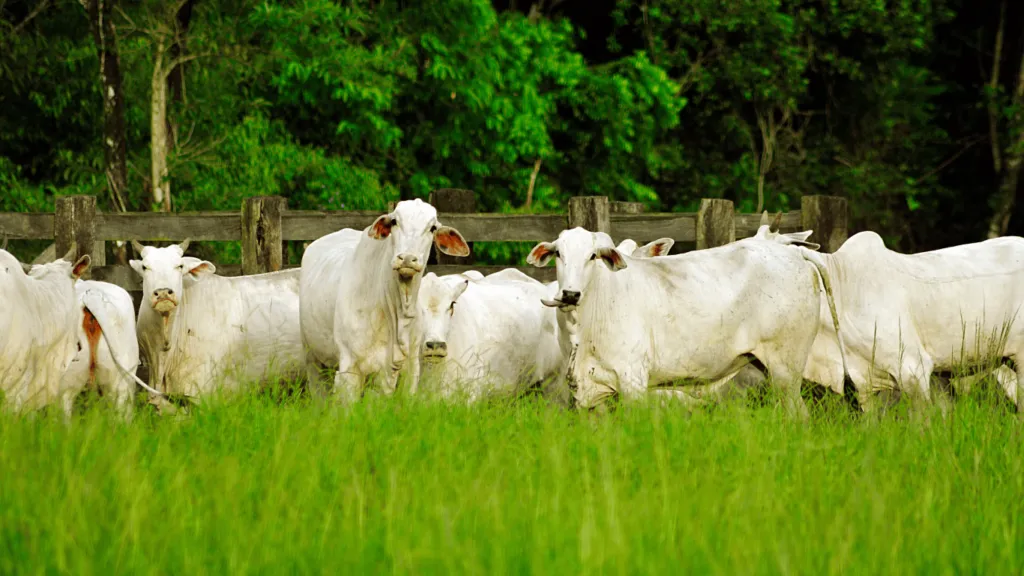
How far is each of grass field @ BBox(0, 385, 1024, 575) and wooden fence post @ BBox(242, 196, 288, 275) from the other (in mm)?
3701

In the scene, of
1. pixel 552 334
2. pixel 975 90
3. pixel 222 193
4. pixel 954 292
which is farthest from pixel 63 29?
pixel 975 90

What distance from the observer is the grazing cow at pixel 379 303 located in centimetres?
713

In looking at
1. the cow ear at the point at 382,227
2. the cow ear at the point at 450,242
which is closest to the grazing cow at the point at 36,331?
the cow ear at the point at 382,227

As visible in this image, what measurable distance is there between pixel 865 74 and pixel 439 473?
67.8 ft

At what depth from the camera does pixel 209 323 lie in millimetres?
8656

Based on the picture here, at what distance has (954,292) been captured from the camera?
27.3 ft

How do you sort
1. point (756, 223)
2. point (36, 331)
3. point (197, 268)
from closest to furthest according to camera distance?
1. point (36, 331)
2. point (197, 268)
3. point (756, 223)

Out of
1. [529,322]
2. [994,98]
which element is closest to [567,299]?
[529,322]

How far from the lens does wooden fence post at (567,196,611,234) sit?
9.56 metres

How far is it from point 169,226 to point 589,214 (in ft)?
10.4

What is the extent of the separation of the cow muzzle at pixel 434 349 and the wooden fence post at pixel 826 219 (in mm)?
3985

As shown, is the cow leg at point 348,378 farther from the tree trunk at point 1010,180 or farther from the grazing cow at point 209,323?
the tree trunk at point 1010,180

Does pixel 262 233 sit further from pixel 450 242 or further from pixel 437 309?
pixel 450 242

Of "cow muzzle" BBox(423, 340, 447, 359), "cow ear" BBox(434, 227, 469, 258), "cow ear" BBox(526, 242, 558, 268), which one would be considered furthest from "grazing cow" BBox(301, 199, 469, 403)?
"cow ear" BBox(526, 242, 558, 268)
